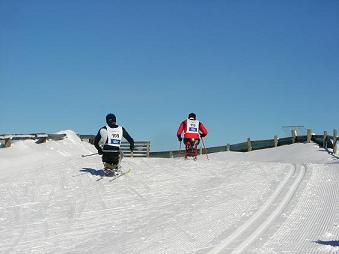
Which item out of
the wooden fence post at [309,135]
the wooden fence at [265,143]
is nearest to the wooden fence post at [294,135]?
the wooden fence at [265,143]

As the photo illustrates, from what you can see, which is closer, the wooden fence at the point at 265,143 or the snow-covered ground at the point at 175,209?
the snow-covered ground at the point at 175,209

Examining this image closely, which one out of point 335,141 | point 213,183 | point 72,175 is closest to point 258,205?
point 213,183

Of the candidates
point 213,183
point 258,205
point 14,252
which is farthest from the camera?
point 213,183

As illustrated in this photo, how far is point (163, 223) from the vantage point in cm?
841

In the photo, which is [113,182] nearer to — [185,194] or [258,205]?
[185,194]

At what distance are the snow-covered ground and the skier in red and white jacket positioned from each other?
311 cm

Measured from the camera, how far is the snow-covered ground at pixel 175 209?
7113 millimetres

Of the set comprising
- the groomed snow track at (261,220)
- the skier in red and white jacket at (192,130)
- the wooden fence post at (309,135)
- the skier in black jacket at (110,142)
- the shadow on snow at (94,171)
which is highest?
the wooden fence post at (309,135)

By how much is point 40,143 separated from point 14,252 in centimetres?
2029

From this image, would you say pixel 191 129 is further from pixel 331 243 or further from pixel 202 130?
pixel 331 243

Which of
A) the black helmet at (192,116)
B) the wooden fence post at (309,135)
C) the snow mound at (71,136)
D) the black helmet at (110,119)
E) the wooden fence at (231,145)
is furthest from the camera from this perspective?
the wooden fence post at (309,135)

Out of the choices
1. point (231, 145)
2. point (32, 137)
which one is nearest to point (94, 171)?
point (32, 137)

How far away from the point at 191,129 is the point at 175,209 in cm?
960

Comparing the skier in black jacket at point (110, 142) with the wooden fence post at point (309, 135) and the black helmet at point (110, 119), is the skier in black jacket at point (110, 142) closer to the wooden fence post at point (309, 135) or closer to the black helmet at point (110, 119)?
the black helmet at point (110, 119)
